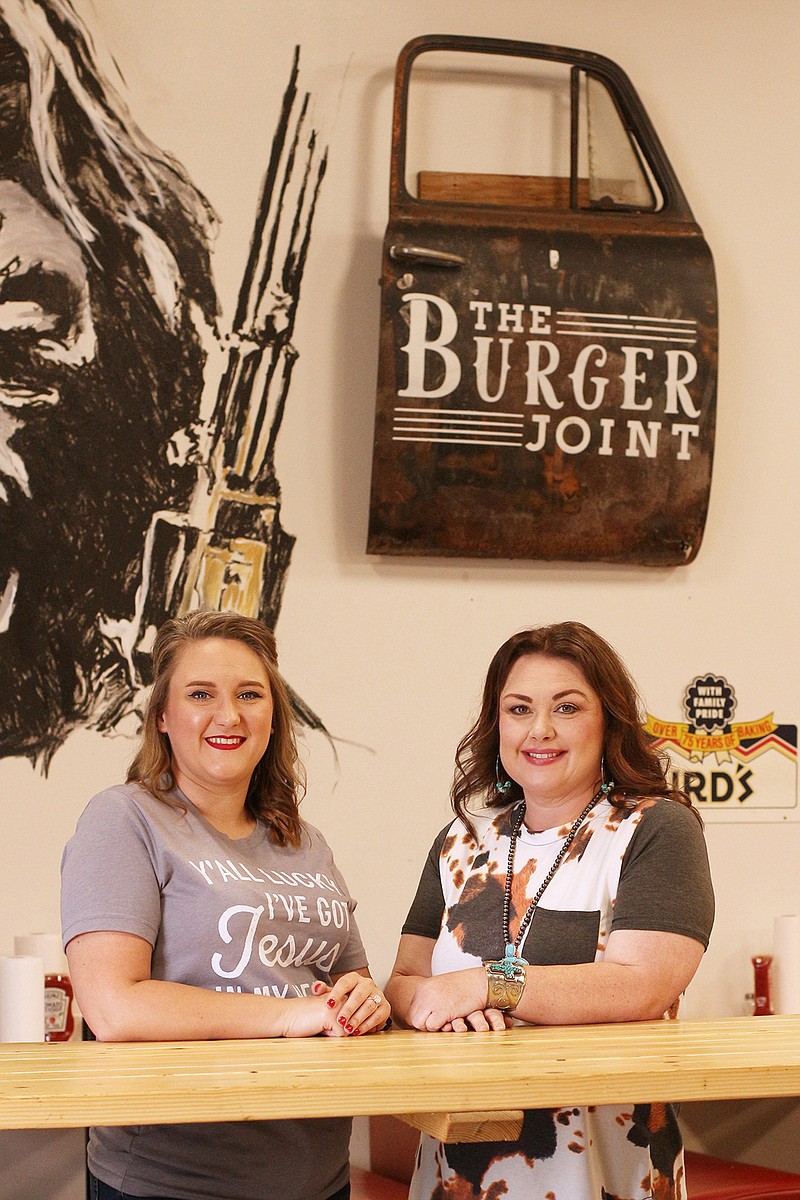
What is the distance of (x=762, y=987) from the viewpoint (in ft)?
10.3

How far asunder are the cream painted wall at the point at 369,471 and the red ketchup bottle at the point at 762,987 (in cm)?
6

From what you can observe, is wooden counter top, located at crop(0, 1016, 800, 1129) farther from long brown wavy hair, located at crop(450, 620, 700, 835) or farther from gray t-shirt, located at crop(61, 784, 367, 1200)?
long brown wavy hair, located at crop(450, 620, 700, 835)

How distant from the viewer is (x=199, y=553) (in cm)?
302

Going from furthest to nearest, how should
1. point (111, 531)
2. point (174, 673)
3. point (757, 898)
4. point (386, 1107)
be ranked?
1. point (757, 898)
2. point (111, 531)
3. point (174, 673)
4. point (386, 1107)

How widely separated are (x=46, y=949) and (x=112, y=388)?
49.2 inches

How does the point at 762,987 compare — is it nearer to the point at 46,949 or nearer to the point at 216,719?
the point at 46,949

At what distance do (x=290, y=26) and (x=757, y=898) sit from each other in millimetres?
2411

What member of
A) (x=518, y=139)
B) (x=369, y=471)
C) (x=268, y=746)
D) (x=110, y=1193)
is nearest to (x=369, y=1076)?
(x=110, y=1193)

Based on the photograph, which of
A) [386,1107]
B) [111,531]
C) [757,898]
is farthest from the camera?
[757,898]

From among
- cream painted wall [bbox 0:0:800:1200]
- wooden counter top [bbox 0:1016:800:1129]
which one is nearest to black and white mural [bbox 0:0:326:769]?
cream painted wall [bbox 0:0:800:1200]

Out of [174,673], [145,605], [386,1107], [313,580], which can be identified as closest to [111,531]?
[145,605]

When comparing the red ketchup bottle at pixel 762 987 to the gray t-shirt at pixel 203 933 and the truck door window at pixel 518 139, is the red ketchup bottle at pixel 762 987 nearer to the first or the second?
the gray t-shirt at pixel 203 933

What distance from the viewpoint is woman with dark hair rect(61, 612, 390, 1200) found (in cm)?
164

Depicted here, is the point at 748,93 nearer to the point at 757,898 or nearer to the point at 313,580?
the point at 313,580
